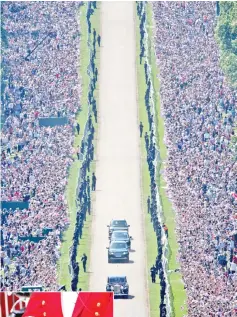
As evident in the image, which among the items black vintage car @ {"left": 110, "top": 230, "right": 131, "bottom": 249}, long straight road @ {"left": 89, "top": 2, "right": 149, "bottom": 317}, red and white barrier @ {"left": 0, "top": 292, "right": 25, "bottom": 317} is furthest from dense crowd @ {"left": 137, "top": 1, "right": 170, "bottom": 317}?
red and white barrier @ {"left": 0, "top": 292, "right": 25, "bottom": 317}

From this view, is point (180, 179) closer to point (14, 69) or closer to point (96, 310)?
point (14, 69)

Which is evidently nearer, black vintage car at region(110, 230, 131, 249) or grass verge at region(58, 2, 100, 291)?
grass verge at region(58, 2, 100, 291)

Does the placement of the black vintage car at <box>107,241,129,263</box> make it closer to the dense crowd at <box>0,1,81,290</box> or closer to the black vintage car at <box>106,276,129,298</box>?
the dense crowd at <box>0,1,81,290</box>

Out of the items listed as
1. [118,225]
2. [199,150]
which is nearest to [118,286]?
[118,225]

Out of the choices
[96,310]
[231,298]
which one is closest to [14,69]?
[231,298]

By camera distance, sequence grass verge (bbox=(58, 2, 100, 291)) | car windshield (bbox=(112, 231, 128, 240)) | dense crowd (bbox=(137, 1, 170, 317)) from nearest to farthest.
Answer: dense crowd (bbox=(137, 1, 170, 317)) → grass verge (bbox=(58, 2, 100, 291)) → car windshield (bbox=(112, 231, 128, 240))

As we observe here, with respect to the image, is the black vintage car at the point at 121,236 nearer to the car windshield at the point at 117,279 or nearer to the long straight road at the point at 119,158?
the long straight road at the point at 119,158

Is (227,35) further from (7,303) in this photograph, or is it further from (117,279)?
(7,303)
